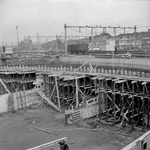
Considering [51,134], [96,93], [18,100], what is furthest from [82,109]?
[18,100]

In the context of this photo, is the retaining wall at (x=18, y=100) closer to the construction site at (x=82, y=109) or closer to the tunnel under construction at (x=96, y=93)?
the construction site at (x=82, y=109)

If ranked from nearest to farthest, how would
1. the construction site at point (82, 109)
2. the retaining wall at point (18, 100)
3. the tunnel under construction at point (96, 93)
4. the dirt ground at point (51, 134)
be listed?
the dirt ground at point (51, 134), the construction site at point (82, 109), the tunnel under construction at point (96, 93), the retaining wall at point (18, 100)

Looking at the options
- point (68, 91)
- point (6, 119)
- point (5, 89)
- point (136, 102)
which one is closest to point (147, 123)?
point (136, 102)

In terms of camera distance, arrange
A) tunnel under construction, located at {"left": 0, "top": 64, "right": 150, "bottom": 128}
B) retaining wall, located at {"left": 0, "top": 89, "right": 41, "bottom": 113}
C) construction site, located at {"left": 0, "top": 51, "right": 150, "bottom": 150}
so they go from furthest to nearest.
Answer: retaining wall, located at {"left": 0, "top": 89, "right": 41, "bottom": 113} < tunnel under construction, located at {"left": 0, "top": 64, "right": 150, "bottom": 128} < construction site, located at {"left": 0, "top": 51, "right": 150, "bottom": 150}

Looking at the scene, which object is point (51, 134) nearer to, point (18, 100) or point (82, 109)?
point (82, 109)

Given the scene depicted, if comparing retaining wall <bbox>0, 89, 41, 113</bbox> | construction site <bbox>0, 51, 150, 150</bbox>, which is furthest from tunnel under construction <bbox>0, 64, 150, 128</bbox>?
retaining wall <bbox>0, 89, 41, 113</bbox>

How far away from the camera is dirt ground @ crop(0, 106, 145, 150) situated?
1555 centimetres

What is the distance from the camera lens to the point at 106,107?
21.8 m

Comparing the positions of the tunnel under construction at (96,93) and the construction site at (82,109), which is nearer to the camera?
the construction site at (82,109)

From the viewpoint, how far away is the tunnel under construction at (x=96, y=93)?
19.1m

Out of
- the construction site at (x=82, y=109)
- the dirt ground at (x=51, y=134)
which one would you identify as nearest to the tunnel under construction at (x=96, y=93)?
the construction site at (x=82, y=109)

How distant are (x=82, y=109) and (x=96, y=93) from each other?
3346mm

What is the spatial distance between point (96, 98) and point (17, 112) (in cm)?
870

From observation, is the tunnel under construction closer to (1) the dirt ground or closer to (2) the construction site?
(2) the construction site
